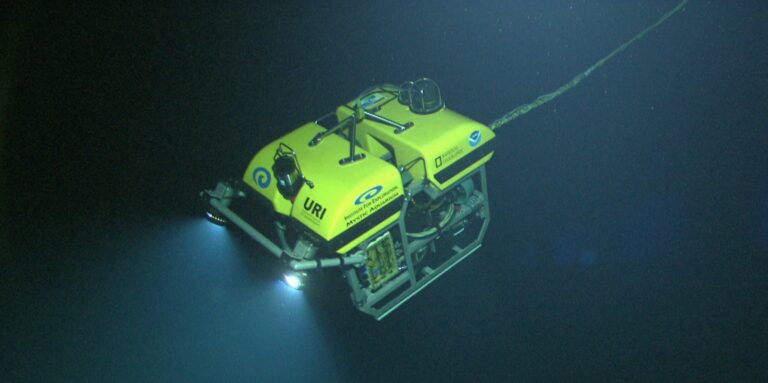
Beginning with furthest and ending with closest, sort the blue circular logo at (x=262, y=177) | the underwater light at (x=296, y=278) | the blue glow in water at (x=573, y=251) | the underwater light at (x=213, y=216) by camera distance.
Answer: the blue glow in water at (x=573, y=251), the underwater light at (x=213, y=216), the blue circular logo at (x=262, y=177), the underwater light at (x=296, y=278)

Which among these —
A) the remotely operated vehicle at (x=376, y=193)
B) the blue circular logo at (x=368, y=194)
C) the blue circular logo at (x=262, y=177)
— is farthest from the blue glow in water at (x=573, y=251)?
the blue circular logo at (x=262, y=177)

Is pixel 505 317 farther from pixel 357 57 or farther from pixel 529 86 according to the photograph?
pixel 357 57

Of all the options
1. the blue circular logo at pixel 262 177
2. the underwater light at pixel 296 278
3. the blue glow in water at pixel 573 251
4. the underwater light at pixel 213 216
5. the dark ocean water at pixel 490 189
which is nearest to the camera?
the underwater light at pixel 296 278

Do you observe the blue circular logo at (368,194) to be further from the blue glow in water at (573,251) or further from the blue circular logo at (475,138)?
the blue glow in water at (573,251)

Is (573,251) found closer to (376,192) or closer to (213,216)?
(376,192)

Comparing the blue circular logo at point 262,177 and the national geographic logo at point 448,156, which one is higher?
the blue circular logo at point 262,177

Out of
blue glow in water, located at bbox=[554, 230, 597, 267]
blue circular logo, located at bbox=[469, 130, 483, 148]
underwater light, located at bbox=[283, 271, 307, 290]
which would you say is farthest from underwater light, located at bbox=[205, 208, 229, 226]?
blue glow in water, located at bbox=[554, 230, 597, 267]

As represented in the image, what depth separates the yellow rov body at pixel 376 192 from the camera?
442 centimetres

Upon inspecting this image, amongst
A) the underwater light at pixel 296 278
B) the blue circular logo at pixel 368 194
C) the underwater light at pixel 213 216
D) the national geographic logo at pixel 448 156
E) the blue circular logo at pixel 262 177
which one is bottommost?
the underwater light at pixel 296 278

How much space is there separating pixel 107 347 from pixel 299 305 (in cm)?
179

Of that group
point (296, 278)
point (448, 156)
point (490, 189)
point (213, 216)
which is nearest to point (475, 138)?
point (448, 156)

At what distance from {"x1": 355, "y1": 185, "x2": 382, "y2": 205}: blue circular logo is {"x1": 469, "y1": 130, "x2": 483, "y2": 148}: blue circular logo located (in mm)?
1007

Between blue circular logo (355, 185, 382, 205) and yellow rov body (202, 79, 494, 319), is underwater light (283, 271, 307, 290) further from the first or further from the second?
blue circular logo (355, 185, 382, 205)

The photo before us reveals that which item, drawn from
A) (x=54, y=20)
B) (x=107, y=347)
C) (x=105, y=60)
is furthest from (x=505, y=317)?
(x=54, y=20)
